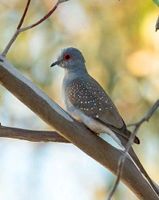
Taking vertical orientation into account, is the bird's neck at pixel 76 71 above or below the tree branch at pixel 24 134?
below

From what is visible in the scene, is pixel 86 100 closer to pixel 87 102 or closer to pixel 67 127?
pixel 87 102

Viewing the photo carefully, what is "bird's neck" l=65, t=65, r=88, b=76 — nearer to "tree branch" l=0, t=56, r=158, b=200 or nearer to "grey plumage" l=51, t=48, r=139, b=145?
"grey plumage" l=51, t=48, r=139, b=145

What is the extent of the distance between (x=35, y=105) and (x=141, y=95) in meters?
1.58

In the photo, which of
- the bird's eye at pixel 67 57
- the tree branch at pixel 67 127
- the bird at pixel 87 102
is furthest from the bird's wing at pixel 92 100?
the tree branch at pixel 67 127

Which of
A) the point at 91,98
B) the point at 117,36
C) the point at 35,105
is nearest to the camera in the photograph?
the point at 35,105

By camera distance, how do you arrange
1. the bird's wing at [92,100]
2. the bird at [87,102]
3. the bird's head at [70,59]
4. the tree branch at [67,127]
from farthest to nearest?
the bird's head at [70,59], the bird's wing at [92,100], the bird at [87,102], the tree branch at [67,127]

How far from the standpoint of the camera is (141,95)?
285cm

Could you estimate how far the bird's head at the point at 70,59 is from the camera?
260 cm

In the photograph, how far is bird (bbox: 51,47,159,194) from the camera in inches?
80.0

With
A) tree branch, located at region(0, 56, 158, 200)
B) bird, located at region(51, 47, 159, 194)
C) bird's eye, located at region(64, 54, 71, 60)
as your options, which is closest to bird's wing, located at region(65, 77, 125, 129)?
bird, located at region(51, 47, 159, 194)

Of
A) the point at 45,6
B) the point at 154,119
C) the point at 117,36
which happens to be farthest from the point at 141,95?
the point at 45,6

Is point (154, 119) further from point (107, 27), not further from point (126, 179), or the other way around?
point (126, 179)

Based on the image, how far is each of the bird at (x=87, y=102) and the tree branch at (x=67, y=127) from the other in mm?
523

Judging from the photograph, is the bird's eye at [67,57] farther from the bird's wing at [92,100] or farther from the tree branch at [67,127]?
the tree branch at [67,127]
